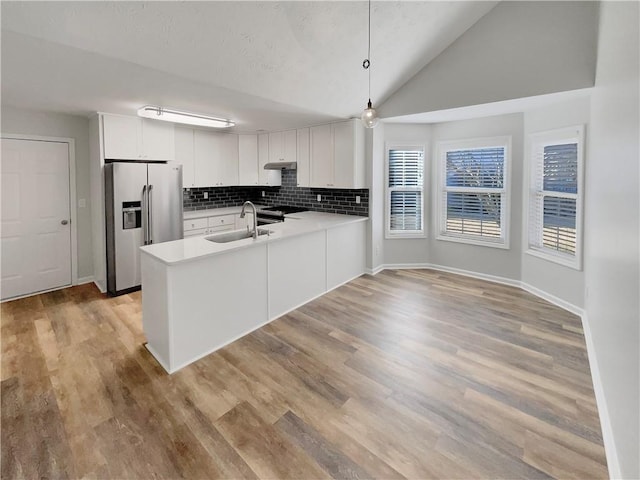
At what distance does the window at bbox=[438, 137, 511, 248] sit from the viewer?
4.66 meters

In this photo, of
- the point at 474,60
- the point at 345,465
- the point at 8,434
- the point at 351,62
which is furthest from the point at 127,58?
the point at 474,60

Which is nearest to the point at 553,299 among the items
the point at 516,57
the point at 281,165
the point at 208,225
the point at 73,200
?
the point at 516,57

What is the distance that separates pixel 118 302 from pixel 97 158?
6.19ft

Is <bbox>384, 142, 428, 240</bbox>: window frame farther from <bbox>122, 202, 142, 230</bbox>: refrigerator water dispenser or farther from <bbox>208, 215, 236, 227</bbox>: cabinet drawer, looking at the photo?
<bbox>122, 202, 142, 230</bbox>: refrigerator water dispenser

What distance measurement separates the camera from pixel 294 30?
108 inches

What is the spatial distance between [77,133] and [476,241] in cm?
585

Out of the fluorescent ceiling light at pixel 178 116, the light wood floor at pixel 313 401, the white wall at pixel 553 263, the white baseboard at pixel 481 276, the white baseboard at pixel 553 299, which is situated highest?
the fluorescent ceiling light at pixel 178 116

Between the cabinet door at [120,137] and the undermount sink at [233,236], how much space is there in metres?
2.11

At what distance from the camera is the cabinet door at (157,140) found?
4.52 meters

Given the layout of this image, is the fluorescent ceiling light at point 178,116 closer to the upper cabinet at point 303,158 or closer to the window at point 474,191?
the upper cabinet at point 303,158

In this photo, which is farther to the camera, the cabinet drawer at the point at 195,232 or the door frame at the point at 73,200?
the cabinet drawer at the point at 195,232

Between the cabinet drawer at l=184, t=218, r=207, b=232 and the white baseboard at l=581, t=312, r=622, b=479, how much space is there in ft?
16.6

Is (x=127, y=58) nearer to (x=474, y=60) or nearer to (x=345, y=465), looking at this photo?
(x=345, y=465)

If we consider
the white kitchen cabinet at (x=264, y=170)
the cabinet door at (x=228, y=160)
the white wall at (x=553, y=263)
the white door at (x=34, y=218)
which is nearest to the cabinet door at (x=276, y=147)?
the white kitchen cabinet at (x=264, y=170)
